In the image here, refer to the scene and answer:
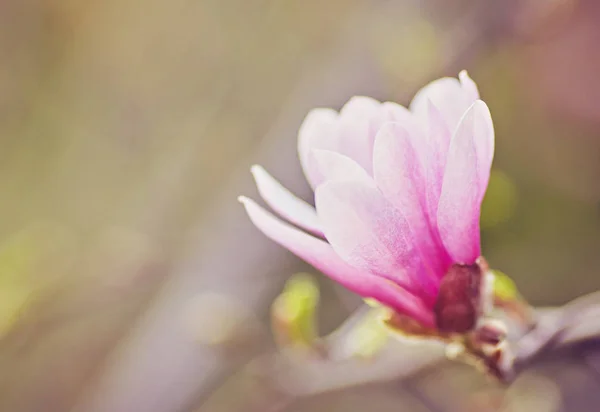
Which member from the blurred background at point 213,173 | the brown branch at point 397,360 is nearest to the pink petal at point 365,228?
the brown branch at point 397,360

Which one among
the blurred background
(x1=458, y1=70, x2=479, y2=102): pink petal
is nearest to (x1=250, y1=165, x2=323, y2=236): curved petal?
(x1=458, y1=70, x2=479, y2=102): pink petal

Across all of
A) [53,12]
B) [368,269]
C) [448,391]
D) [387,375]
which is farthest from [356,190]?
[53,12]

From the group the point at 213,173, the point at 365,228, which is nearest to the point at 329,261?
the point at 365,228

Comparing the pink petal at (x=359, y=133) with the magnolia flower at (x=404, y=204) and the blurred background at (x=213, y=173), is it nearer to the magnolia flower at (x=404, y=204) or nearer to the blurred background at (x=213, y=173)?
the magnolia flower at (x=404, y=204)

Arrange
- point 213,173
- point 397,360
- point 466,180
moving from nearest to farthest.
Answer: point 466,180 → point 397,360 → point 213,173

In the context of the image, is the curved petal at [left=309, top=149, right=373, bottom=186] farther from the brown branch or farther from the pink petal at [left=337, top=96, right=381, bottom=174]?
the brown branch

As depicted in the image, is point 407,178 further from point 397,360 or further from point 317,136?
point 397,360
